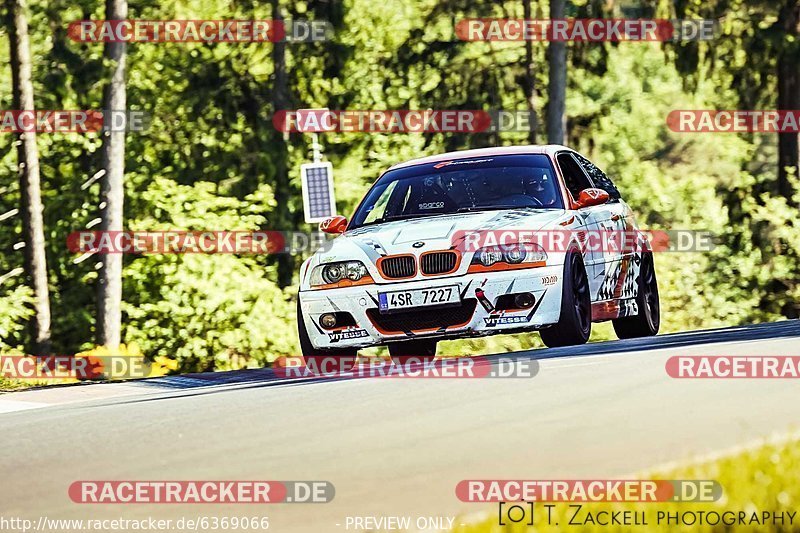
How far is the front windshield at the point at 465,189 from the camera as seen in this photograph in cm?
1312

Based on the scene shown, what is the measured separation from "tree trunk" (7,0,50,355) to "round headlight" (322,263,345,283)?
19.0 meters

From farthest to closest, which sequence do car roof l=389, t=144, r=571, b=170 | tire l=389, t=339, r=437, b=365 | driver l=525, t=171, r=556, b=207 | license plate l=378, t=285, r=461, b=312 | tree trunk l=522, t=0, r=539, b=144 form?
tree trunk l=522, t=0, r=539, b=144
tire l=389, t=339, r=437, b=365
car roof l=389, t=144, r=571, b=170
driver l=525, t=171, r=556, b=207
license plate l=378, t=285, r=461, b=312

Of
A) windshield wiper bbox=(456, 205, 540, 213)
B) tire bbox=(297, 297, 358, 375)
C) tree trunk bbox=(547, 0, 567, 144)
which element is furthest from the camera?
tree trunk bbox=(547, 0, 567, 144)

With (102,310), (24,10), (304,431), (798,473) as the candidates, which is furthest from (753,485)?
(24,10)

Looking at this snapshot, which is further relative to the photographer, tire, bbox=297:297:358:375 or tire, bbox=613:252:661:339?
tire, bbox=613:252:661:339

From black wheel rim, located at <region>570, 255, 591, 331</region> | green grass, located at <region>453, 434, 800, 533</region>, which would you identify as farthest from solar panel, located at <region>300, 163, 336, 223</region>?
green grass, located at <region>453, 434, 800, 533</region>

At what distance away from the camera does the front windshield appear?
13.1m

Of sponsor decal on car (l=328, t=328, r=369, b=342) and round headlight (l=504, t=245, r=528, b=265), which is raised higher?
round headlight (l=504, t=245, r=528, b=265)

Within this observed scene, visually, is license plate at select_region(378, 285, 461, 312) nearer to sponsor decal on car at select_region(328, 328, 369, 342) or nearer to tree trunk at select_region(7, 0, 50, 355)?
sponsor decal on car at select_region(328, 328, 369, 342)

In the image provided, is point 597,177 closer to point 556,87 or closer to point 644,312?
point 644,312

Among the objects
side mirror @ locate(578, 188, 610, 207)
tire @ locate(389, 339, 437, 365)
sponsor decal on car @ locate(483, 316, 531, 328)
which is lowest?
tire @ locate(389, 339, 437, 365)

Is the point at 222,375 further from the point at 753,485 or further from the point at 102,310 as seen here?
the point at 102,310

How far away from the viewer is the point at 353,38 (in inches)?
1633

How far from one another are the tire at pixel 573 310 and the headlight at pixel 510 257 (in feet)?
0.89
